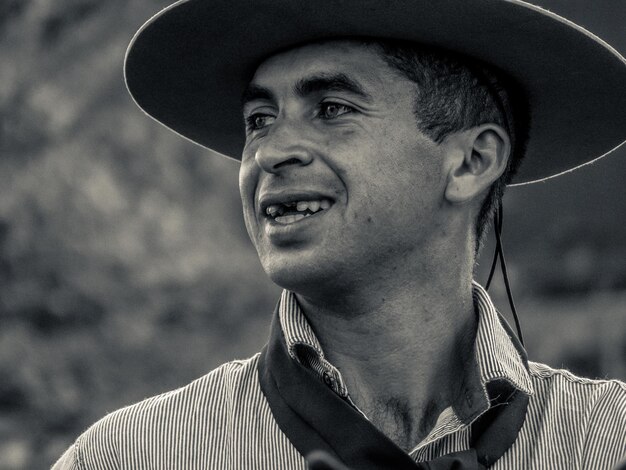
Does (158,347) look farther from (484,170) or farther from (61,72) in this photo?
Result: (484,170)

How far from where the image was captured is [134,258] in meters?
5.09

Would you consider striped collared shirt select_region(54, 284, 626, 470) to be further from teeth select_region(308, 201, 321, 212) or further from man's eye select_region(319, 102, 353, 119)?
man's eye select_region(319, 102, 353, 119)

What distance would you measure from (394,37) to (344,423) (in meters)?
0.84

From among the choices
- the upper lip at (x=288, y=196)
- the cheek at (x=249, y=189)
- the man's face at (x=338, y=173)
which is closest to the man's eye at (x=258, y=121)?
the man's face at (x=338, y=173)

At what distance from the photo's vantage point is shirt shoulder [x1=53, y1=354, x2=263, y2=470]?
8.77ft

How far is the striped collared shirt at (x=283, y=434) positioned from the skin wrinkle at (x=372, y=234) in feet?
0.25

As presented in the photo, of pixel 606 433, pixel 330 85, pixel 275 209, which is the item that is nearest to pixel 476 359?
pixel 606 433

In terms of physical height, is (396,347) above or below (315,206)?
below

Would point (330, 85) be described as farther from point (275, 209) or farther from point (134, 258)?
point (134, 258)

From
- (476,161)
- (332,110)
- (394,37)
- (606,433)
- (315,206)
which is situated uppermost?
(394,37)

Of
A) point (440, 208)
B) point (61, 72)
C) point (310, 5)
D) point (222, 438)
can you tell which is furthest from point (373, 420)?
point (61, 72)

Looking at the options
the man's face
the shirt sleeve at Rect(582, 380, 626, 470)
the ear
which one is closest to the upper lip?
the man's face

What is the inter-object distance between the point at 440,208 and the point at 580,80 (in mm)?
449

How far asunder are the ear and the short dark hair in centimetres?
2
